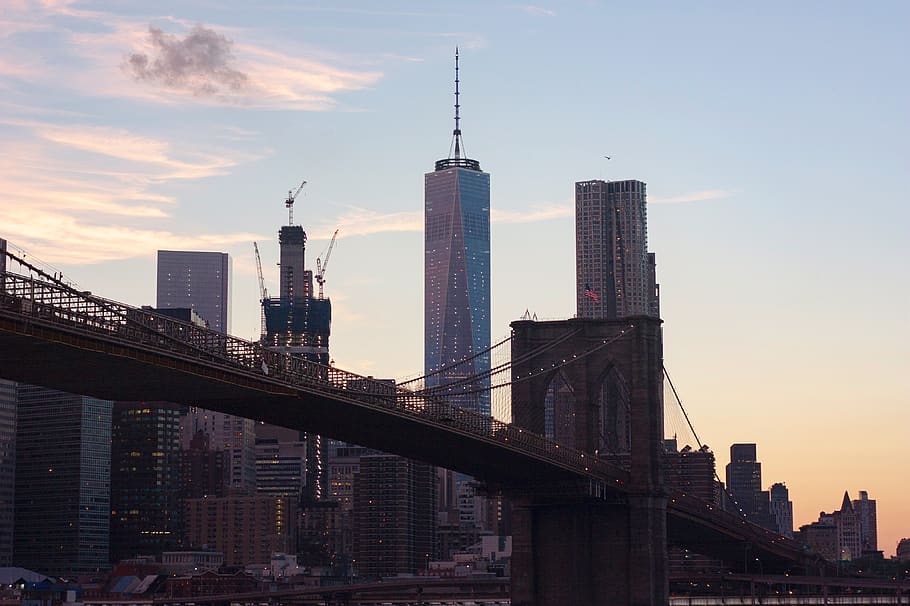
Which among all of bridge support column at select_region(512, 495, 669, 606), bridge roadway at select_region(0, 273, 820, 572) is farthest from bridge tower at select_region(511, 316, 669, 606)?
bridge roadway at select_region(0, 273, 820, 572)

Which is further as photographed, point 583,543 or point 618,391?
point 618,391

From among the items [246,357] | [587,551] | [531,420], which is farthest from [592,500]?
[246,357]

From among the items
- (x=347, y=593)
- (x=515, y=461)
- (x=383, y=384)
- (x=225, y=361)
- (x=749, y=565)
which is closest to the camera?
(x=225, y=361)

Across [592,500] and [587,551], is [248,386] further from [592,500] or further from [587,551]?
[587,551]

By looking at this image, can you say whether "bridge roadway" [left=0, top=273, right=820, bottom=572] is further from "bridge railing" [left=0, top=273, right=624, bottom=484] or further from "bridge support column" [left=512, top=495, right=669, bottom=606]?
"bridge support column" [left=512, top=495, right=669, bottom=606]

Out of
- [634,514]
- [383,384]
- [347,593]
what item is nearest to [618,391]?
[634,514]

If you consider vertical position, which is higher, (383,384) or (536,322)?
(536,322)

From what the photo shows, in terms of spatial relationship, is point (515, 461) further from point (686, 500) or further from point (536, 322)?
point (686, 500)

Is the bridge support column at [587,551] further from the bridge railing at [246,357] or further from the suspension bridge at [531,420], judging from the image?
the bridge railing at [246,357]
